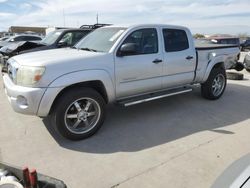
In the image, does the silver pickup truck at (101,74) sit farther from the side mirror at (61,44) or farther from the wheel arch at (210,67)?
the side mirror at (61,44)

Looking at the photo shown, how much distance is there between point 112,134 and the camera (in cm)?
434

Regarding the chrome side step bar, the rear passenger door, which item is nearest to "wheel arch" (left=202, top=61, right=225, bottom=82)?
the rear passenger door

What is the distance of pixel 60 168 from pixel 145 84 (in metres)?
2.27

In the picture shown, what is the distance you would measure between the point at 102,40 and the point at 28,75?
5.41ft

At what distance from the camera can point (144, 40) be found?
16.0ft

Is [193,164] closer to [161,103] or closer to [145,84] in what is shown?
[145,84]

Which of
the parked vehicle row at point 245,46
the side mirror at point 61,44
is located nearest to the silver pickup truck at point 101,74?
the side mirror at point 61,44

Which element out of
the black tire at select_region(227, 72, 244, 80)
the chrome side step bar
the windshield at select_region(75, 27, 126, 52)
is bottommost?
the black tire at select_region(227, 72, 244, 80)

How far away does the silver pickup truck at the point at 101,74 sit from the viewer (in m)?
3.75

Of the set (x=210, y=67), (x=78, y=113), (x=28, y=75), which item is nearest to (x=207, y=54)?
(x=210, y=67)

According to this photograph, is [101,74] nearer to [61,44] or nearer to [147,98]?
[147,98]

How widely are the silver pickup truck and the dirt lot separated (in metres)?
0.44

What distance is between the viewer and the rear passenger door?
5.14 metres

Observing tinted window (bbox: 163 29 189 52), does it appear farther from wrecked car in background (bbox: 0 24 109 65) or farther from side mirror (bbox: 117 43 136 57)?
wrecked car in background (bbox: 0 24 109 65)
